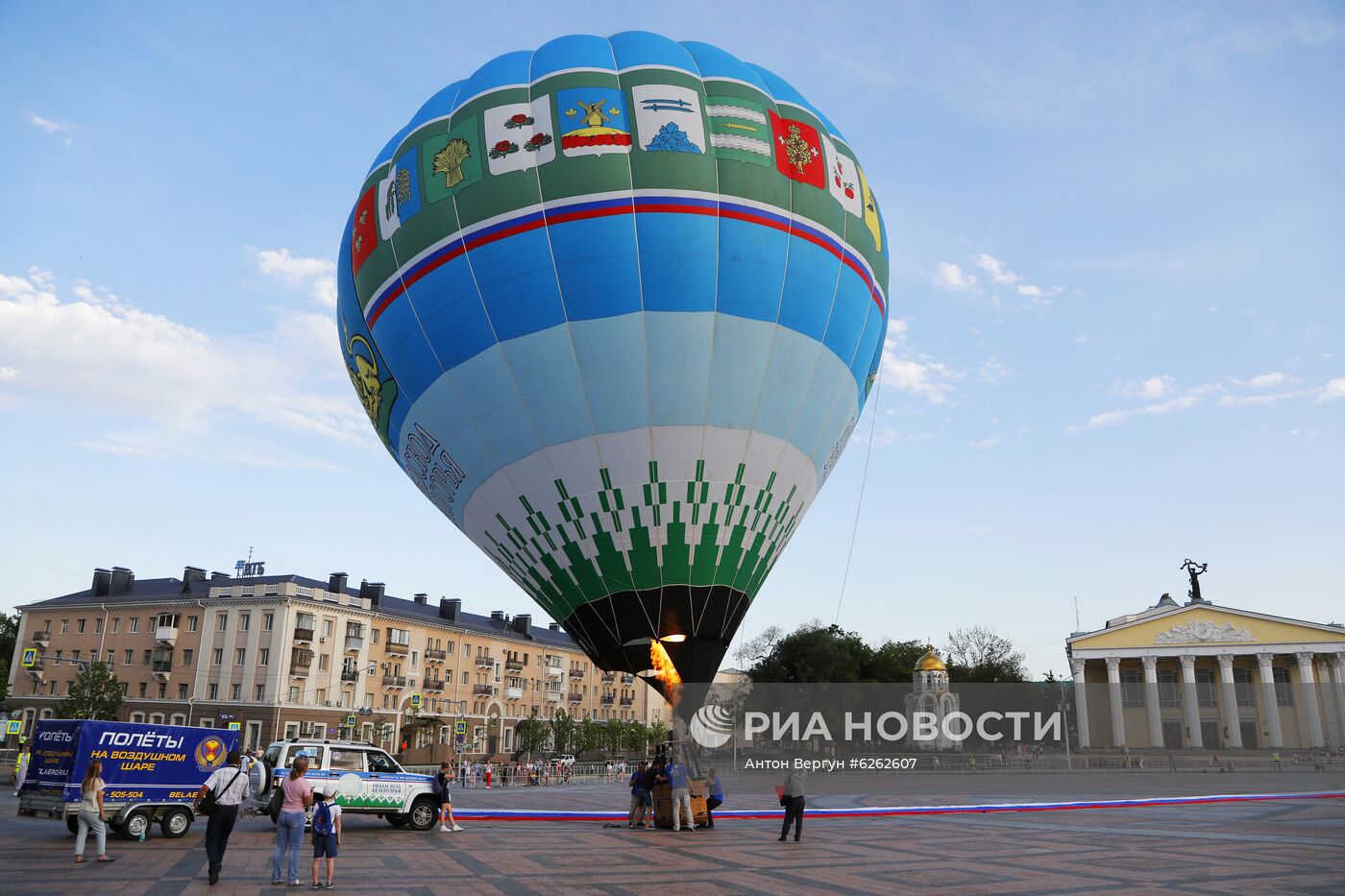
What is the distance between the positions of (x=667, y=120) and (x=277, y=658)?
5932cm

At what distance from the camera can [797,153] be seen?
20891 millimetres

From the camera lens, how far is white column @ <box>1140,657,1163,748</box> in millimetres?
85606

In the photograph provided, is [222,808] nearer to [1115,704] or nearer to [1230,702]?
[1115,704]

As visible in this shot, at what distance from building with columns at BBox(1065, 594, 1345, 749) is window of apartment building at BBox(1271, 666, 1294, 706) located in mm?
87

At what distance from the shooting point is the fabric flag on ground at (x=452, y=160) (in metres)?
20.0

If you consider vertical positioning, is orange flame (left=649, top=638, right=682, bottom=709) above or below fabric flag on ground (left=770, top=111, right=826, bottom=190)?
below

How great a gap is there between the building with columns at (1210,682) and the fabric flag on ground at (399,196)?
8165 centimetres

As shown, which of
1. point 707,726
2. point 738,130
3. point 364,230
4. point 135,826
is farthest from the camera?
point 364,230

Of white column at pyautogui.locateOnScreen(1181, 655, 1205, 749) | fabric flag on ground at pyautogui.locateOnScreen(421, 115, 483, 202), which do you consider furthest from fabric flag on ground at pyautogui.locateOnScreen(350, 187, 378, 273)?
white column at pyautogui.locateOnScreen(1181, 655, 1205, 749)

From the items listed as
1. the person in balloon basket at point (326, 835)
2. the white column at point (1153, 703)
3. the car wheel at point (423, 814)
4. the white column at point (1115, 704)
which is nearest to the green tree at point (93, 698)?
the car wheel at point (423, 814)

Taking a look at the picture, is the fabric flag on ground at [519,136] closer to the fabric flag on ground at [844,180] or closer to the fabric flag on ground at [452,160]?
the fabric flag on ground at [452,160]

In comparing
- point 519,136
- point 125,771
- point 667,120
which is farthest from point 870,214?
point 125,771

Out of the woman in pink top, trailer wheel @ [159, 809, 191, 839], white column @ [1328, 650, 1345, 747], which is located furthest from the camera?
white column @ [1328, 650, 1345, 747]

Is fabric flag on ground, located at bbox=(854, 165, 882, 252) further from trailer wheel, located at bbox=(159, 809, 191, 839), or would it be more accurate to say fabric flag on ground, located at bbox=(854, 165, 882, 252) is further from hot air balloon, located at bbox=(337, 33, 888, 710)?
trailer wheel, located at bbox=(159, 809, 191, 839)
